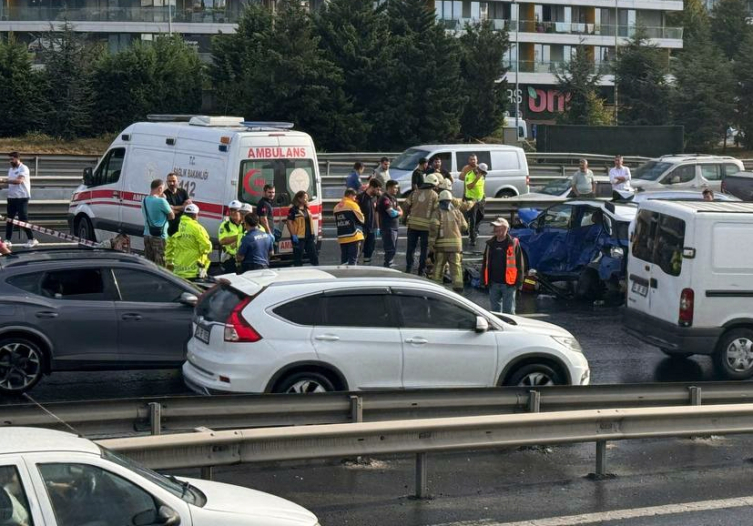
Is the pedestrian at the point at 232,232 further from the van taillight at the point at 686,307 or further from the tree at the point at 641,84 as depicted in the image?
the tree at the point at 641,84

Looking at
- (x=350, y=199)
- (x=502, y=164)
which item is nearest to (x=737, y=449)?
(x=350, y=199)

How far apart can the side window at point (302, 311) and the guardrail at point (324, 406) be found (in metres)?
1.29

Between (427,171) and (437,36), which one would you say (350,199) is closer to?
(427,171)

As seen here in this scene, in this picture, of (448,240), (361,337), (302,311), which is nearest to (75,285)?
(302,311)

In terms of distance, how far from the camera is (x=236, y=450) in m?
8.75

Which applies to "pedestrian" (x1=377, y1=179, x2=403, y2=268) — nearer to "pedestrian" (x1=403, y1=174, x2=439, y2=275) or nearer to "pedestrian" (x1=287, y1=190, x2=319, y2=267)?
"pedestrian" (x1=403, y1=174, x2=439, y2=275)

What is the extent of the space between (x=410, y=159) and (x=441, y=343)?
19180 mm

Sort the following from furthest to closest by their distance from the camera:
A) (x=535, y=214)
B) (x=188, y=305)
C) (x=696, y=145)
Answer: (x=696, y=145) < (x=535, y=214) < (x=188, y=305)

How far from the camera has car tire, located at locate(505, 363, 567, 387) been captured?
11.7 metres

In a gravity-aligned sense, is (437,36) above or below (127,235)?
above

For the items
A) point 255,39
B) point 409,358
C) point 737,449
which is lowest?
point 737,449

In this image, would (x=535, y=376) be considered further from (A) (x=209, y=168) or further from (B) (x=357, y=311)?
(A) (x=209, y=168)

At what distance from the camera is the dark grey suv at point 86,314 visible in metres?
12.4

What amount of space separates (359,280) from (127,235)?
1005 centimetres
